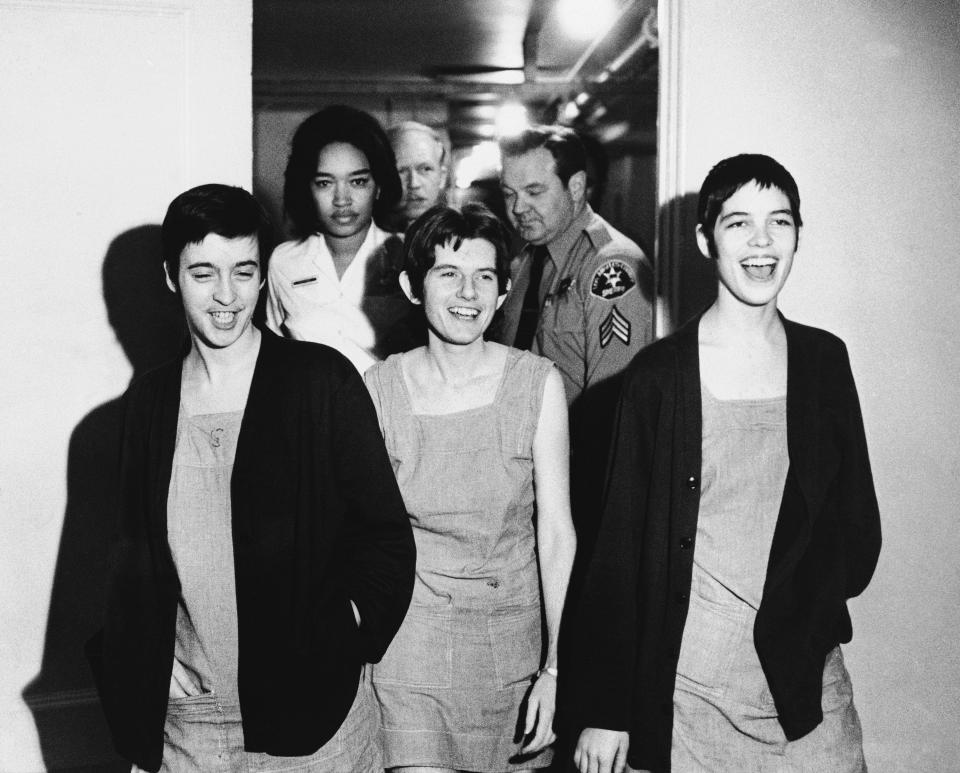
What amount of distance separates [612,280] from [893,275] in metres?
0.81

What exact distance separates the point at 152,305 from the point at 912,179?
2.23 metres

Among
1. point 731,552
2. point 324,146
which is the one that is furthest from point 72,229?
point 731,552

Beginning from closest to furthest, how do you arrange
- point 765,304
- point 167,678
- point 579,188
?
point 167,678 < point 765,304 < point 579,188

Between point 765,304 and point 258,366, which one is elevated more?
point 765,304

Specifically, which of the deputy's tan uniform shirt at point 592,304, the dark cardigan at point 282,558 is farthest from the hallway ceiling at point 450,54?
the dark cardigan at point 282,558

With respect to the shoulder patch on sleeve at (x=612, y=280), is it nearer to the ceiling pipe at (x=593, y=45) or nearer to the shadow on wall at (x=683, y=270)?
the shadow on wall at (x=683, y=270)

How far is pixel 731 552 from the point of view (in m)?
1.67

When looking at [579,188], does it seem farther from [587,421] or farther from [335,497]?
[335,497]

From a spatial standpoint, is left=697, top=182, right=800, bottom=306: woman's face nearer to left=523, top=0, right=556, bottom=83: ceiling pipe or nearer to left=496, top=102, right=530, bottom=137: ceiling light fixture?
left=523, top=0, right=556, bottom=83: ceiling pipe

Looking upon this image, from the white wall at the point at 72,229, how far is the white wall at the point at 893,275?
1368 millimetres

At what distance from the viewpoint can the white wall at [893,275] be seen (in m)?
2.56

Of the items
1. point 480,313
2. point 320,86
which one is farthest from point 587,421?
point 320,86

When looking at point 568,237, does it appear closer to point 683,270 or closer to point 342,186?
point 683,270

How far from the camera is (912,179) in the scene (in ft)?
8.49
